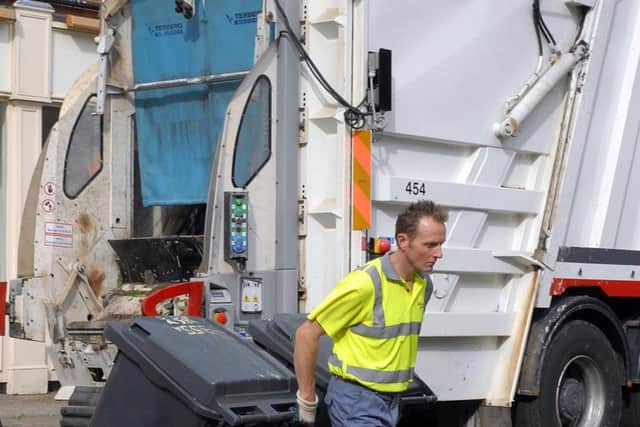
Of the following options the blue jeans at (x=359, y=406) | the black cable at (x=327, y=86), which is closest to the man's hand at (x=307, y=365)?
the blue jeans at (x=359, y=406)

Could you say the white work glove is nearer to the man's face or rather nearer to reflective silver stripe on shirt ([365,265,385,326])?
reflective silver stripe on shirt ([365,265,385,326])

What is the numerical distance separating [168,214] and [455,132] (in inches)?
73.2

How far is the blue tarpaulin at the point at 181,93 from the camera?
21.5ft

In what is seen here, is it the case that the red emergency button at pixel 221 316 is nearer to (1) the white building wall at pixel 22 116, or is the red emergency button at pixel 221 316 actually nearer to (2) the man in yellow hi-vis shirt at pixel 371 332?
(2) the man in yellow hi-vis shirt at pixel 371 332

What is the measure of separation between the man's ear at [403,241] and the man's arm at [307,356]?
39 cm

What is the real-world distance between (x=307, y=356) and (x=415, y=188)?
226cm

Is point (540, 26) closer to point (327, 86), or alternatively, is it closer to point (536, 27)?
point (536, 27)

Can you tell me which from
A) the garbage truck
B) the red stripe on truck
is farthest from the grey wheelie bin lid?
the red stripe on truck

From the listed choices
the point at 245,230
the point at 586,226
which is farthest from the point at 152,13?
the point at 586,226

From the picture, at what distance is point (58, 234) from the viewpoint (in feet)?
22.1

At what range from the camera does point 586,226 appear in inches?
276

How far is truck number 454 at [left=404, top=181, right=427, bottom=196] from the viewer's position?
6.04 metres

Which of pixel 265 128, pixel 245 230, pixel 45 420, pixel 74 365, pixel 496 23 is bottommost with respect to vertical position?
pixel 45 420

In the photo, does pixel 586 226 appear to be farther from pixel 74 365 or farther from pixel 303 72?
pixel 74 365
